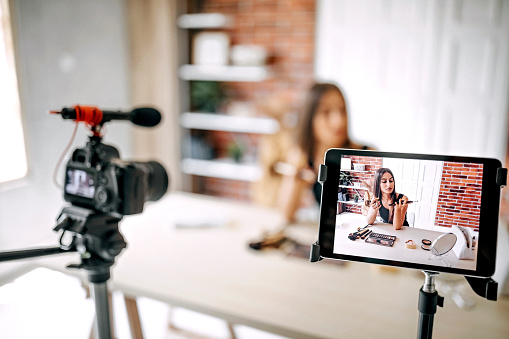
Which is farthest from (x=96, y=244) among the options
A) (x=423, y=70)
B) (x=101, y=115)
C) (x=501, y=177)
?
(x=423, y=70)

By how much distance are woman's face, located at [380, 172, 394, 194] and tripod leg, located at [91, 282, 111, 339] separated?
0.72 metres

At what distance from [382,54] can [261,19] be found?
1.22m

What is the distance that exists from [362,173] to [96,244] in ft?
2.11

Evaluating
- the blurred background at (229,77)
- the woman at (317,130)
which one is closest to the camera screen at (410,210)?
the woman at (317,130)

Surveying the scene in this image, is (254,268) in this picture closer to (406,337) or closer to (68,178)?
(406,337)

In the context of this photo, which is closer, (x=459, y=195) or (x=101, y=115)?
(x=459, y=195)

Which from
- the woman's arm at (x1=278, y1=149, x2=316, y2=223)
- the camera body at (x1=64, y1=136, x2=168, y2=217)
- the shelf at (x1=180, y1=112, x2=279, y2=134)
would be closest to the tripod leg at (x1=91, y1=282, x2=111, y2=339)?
the camera body at (x1=64, y1=136, x2=168, y2=217)

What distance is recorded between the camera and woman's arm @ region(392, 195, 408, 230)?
0.72 metres

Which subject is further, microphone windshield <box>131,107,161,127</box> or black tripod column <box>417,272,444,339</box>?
microphone windshield <box>131,107,161,127</box>

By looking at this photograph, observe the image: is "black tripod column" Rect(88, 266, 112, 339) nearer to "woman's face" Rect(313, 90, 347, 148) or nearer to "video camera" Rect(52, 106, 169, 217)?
"video camera" Rect(52, 106, 169, 217)

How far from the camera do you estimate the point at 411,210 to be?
2.37 feet

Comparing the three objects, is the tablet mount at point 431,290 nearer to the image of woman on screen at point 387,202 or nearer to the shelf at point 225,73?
the image of woman on screen at point 387,202

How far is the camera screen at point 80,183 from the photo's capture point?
0.96 meters

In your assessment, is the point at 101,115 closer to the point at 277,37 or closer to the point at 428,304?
the point at 428,304
